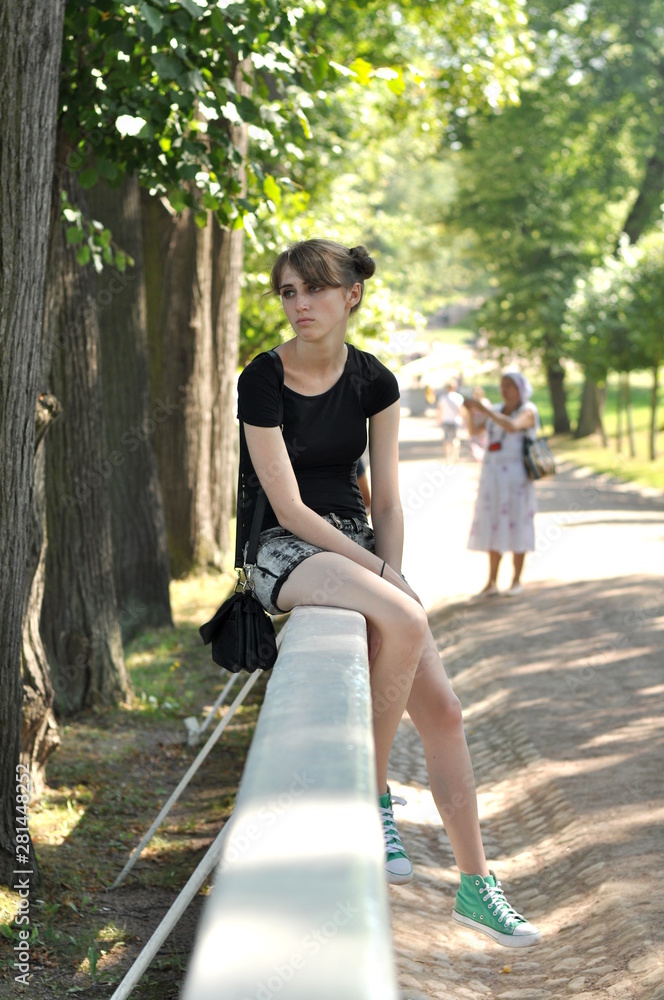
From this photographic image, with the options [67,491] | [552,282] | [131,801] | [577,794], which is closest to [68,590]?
[67,491]

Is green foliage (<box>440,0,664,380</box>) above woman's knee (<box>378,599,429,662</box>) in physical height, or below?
above

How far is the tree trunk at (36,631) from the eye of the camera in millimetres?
5711

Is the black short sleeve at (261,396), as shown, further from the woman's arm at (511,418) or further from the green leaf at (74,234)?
the woman's arm at (511,418)

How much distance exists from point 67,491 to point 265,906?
6278 mm

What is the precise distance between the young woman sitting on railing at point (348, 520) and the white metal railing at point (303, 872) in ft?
3.16

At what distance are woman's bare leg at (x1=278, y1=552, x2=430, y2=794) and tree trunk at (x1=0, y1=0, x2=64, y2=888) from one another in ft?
5.49

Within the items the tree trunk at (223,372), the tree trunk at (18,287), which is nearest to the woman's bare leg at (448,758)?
the tree trunk at (18,287)

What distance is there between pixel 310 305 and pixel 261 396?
36 cm

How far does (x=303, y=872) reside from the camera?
1669mm

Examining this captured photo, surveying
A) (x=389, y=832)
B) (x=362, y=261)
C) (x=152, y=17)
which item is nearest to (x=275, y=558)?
(x=389, y=832)

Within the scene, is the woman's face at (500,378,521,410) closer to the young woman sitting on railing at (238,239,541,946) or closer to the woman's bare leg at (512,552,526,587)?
the woman's bare leg at (512,552,526,587)

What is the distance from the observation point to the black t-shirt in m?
3.87

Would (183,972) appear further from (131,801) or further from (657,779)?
(657,779)

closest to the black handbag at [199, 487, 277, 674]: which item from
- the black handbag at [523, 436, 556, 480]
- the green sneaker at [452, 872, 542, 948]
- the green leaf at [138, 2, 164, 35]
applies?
the green sneaker at [452, 872, 542, 948]
